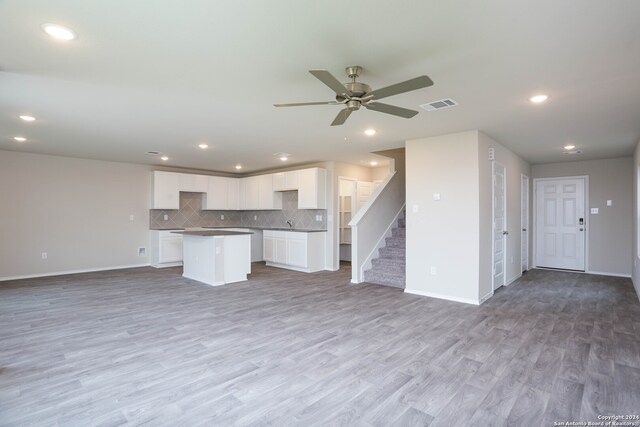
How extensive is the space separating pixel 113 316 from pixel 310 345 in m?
2.57

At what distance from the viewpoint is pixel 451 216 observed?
479 cm

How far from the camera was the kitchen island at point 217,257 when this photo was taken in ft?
18.9

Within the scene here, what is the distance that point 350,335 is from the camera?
3.42 meters

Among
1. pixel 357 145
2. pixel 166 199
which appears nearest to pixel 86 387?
pixel 357 145

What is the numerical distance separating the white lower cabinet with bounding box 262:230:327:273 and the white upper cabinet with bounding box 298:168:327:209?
0.68 metres

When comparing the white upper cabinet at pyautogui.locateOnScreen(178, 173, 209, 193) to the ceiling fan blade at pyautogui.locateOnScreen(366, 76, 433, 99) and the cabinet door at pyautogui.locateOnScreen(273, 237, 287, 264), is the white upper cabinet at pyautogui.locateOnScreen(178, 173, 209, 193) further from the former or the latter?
the ceiling fan blade at pyautogui.locateOnScreen(366, 76, 433, 99)

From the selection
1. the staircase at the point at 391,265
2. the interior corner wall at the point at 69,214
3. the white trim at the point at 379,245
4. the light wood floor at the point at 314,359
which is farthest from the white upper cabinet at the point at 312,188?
the interior corner wall at the point at 69,214

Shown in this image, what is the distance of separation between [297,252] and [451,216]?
3531mm

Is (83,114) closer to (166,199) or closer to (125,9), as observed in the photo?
(125,9)

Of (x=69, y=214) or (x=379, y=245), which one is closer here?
(x=379, y=245)

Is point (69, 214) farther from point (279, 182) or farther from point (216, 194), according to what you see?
point (279, 182)

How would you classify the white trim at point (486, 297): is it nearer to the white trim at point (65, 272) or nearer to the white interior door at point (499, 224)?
the white interior door at point (499, 224)

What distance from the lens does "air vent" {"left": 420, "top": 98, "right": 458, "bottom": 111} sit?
3400 millimetres

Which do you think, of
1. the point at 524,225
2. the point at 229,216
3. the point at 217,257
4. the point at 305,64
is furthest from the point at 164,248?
the point at 524,225
